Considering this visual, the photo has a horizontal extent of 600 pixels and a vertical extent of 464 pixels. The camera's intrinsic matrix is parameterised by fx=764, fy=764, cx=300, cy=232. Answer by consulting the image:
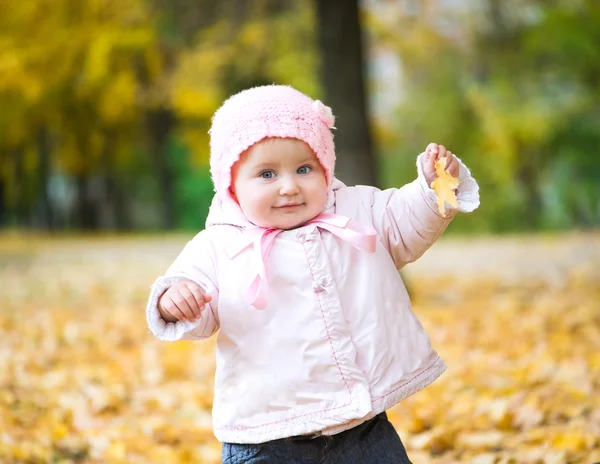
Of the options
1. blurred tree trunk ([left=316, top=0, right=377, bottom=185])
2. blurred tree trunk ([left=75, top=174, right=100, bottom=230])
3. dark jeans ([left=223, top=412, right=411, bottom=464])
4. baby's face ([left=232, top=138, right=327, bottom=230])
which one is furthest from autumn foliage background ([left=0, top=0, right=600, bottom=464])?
baby's face ([left=232, top=138, right=327, bottom=230])

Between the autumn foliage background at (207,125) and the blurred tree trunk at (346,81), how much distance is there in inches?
6.3

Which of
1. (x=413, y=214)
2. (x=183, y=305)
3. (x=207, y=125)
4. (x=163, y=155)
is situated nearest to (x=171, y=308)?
(x=183, y=305)

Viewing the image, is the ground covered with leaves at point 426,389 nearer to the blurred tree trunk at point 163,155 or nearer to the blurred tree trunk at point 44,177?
the blurred tree trunk at point 44,177

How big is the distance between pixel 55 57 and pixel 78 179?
184 centimetres

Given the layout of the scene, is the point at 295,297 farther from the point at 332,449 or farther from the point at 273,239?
the point at 332,449

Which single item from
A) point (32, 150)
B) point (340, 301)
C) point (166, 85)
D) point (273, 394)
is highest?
point (166, 85)

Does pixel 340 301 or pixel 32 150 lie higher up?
pixel 32 150

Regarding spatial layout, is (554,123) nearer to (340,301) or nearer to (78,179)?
(78,179)

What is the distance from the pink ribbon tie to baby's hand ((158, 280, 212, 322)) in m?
0.11

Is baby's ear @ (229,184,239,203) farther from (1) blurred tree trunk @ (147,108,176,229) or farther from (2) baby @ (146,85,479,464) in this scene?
(1) blurred tree trunk @ (147,108,176,229)

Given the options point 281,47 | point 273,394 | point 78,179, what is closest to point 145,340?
point 273,394

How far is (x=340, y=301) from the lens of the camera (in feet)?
5.70

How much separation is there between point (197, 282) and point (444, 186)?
0.61m

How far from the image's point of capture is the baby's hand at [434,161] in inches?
70.4
